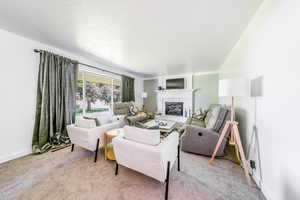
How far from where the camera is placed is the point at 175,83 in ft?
16.9

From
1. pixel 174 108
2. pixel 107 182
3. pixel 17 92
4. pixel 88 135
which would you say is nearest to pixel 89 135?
pixel 88 135

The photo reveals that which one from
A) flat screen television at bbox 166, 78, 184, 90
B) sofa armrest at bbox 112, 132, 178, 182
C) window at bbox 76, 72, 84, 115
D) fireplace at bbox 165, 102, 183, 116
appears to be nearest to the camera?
sofa armrest at bbox 112, 132, 178, 182

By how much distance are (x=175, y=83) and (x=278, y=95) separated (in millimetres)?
4212

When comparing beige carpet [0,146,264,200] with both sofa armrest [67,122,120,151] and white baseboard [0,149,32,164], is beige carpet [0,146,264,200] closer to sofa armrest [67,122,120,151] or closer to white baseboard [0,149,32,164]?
white baseboard [0,149,32,164]

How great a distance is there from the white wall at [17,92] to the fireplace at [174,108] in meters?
4.75

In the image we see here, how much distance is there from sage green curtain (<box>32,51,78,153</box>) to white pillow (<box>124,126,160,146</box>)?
218cm

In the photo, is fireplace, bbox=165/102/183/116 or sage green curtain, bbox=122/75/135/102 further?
fireplace, bbox=165/102/183/116

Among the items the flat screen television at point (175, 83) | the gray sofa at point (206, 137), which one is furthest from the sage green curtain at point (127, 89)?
the gray sofa at point (206, 137)

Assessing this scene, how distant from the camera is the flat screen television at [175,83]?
16.5 ft

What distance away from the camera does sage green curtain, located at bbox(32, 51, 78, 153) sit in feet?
7.22

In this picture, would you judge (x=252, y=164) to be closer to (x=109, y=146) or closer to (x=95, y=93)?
(x=109, y=146)

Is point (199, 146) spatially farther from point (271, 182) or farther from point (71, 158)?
point (71, 158)

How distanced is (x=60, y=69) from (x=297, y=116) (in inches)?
155

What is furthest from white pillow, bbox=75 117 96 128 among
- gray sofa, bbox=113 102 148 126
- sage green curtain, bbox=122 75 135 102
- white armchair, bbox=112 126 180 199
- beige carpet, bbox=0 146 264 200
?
sage green curtain, bbox=122 75 135 102
